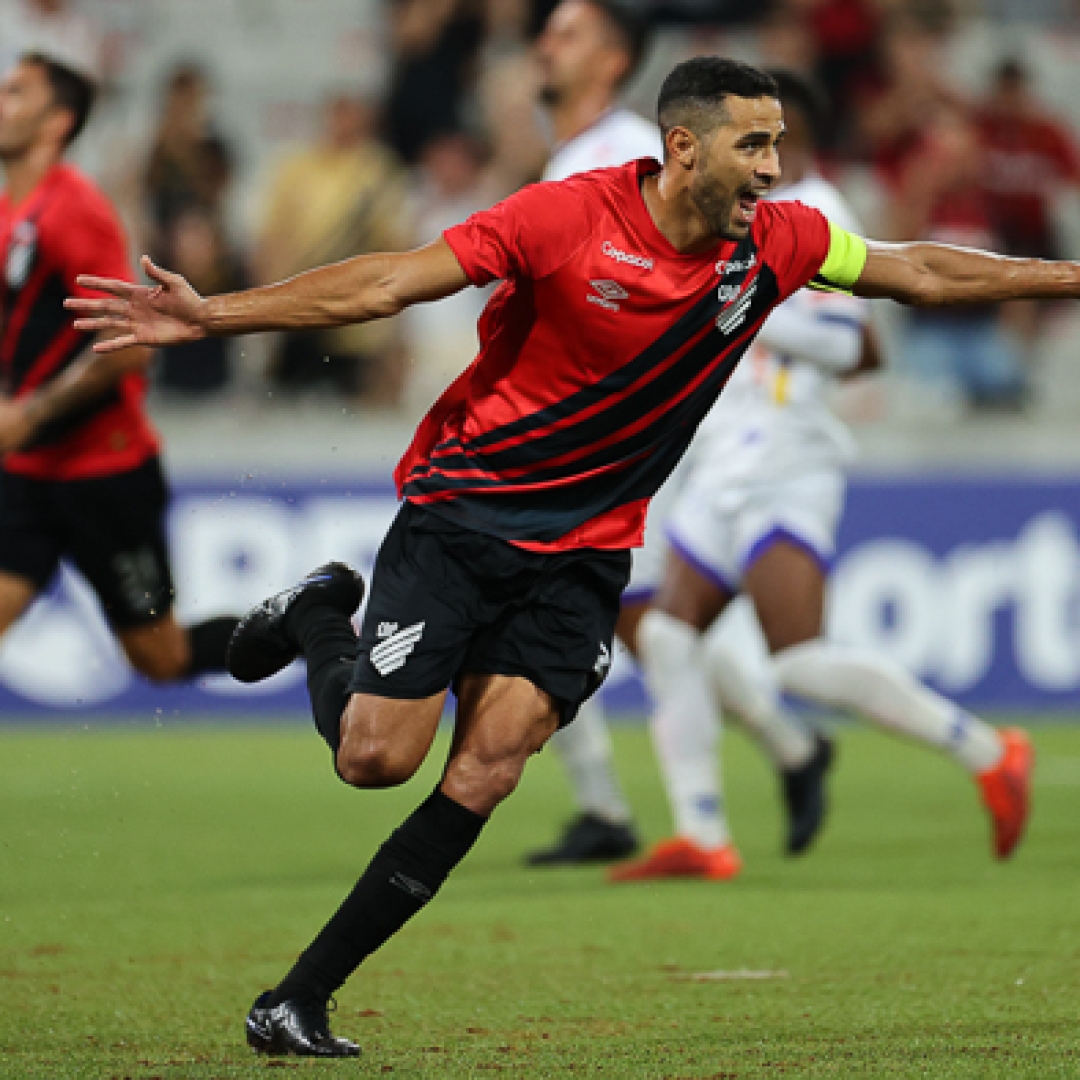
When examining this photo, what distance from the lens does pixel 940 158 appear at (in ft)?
48.5

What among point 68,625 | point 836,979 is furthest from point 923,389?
point 836,979

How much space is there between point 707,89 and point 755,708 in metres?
4.12

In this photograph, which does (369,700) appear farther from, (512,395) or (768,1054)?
(768,1054)

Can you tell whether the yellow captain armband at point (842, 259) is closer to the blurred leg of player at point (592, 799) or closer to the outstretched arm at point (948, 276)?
the outstretched arm at point (948, 276)

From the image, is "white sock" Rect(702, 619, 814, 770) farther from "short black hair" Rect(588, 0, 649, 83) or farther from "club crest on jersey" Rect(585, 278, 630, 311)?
"club crest on jersey" Rect(585, 278, 630, 311)

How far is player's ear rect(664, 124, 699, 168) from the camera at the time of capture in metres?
4.88

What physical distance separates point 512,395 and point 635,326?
1.15ft

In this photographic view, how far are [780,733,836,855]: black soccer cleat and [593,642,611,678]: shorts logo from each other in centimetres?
344

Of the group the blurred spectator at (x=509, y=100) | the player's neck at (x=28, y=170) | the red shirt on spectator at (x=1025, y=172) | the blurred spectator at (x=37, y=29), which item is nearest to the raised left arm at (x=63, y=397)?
the player's neck at (x=28, y=170)

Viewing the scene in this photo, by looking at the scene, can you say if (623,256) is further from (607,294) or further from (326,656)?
(326,656)

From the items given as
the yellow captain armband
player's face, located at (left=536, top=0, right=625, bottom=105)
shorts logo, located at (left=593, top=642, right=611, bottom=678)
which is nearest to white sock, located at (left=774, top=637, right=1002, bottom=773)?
player's face, located at (left=536, top=0, right=625, bottom=105)

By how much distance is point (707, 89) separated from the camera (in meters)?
4.89

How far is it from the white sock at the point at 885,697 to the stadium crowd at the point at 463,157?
20.7 feet

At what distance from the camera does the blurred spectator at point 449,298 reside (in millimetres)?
14320
